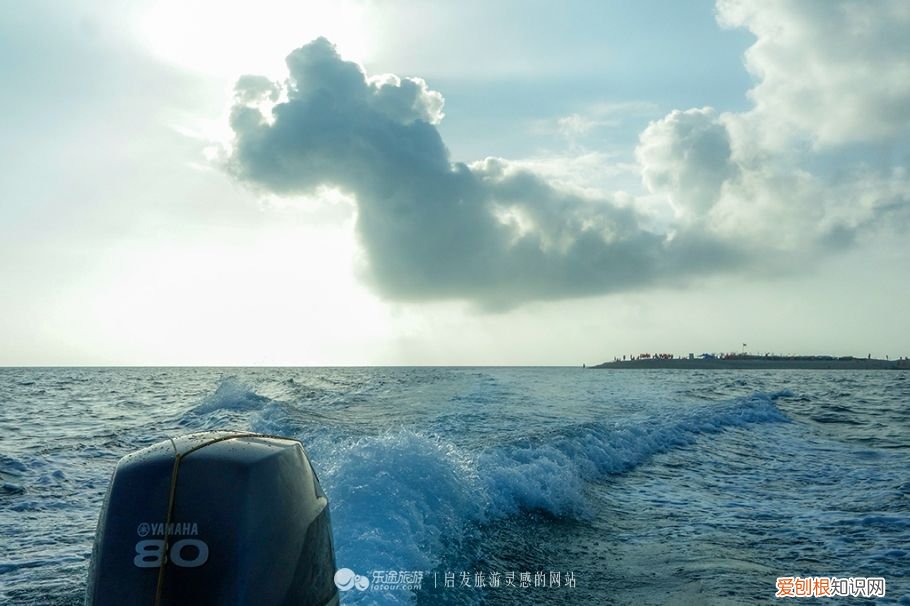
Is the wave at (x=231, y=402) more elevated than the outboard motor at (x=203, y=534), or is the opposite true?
the outboard motor at (x=203, y=534)

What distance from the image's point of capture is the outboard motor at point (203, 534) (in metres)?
3.13

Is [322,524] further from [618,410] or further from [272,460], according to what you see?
[618,410]

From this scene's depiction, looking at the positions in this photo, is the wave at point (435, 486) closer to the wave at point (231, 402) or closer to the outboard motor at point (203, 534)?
the outboard motor at point (203, 534)

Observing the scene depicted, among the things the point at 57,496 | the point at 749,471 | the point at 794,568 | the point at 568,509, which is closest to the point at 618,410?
the point at 749,471

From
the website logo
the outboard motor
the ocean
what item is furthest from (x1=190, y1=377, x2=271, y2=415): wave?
the outboard motor

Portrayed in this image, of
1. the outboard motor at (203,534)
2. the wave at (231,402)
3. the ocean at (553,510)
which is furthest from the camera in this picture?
the wave at (231,402)

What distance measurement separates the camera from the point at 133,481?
3.35 m

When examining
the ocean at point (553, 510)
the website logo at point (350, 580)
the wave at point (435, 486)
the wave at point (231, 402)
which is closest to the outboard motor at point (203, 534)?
the website logo at point (350, 580)

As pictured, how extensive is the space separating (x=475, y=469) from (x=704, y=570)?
401 cm

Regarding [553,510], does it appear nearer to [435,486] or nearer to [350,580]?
[435,486]

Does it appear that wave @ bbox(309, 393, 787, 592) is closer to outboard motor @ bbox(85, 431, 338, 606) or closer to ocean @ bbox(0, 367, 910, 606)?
ocean @ bbox(0, 367, 910, 606)

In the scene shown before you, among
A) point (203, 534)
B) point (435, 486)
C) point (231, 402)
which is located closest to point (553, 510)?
point (435, 486)

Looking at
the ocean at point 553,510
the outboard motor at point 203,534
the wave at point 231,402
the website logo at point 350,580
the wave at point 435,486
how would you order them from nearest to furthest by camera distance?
the outboard motor at point 203,534 < the website logo at point 350,580 < the ocean at point 553,510 < the wave at point 435,486 < the wave at point 231,402

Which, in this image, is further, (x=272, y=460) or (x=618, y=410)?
(x=618, y=410)
